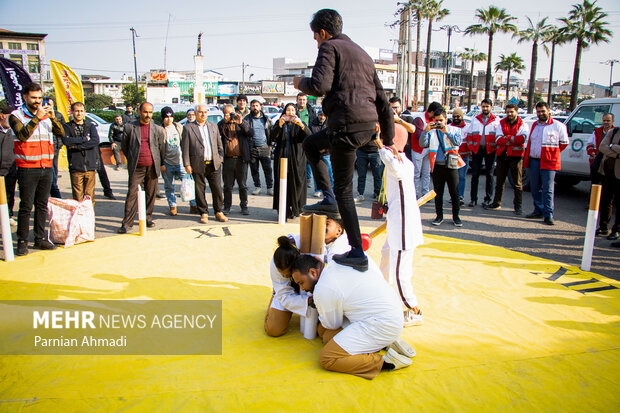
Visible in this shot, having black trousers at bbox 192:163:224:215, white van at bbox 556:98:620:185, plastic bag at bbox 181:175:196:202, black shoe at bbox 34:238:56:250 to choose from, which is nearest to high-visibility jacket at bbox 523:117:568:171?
white van at bbox 556:98:620:185

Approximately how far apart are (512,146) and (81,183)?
784 centimetres

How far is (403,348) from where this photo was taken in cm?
320

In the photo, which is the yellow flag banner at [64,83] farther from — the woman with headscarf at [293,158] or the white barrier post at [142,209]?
the woman with headscarf at [293,158]

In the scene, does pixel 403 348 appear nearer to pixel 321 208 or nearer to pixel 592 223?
pixel 321 208

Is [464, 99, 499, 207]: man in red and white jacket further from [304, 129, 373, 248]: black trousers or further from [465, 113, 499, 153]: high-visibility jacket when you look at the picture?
[304, 129, 373, 248]: black trousers

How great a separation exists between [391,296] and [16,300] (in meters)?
3.60

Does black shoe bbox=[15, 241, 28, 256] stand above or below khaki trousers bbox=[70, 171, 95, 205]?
below

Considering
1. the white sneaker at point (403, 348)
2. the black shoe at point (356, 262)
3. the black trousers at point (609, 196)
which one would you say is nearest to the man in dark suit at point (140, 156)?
the black shoe at point (356, 262)

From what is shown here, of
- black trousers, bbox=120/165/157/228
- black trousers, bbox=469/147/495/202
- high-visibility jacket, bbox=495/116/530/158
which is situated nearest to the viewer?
black trousers, bbox=120/165/157/228

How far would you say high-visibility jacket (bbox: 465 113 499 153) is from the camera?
28.7 ft

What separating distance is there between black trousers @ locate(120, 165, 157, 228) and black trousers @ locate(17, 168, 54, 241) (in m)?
1.20

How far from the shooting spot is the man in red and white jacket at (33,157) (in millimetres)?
5527

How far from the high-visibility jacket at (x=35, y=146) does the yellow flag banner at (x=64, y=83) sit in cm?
439

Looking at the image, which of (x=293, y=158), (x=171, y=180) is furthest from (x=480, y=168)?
(x=171, y=180)
